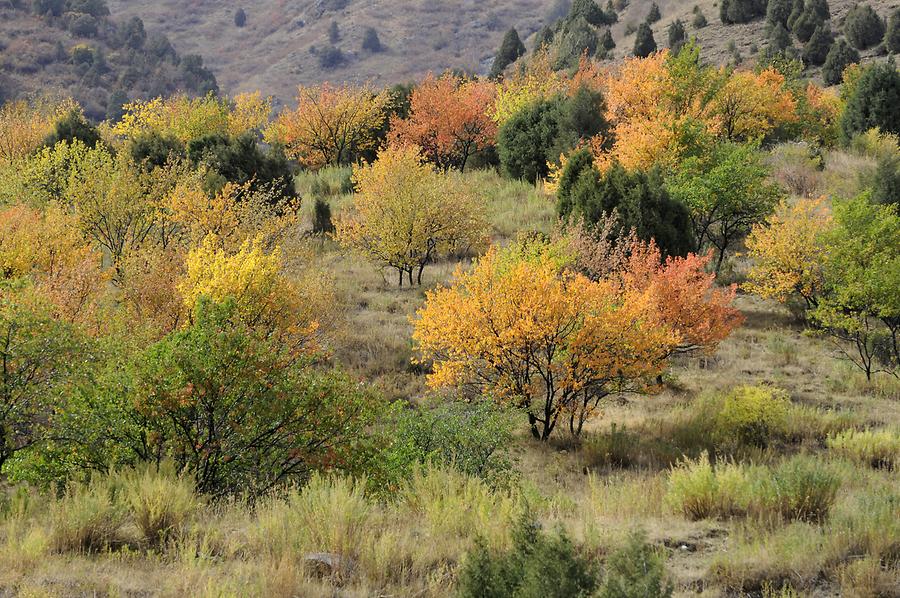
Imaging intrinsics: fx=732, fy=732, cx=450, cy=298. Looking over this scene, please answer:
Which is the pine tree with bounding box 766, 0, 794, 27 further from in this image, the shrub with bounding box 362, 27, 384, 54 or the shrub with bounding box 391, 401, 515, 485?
the shrub with bounding box 362, 27, 384, 54

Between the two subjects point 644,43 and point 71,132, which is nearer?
point 71,132

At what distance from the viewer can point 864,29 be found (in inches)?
2731

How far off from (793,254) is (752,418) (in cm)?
1186

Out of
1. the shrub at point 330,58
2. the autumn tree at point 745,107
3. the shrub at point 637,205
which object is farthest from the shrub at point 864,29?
the shrub at point 330,58

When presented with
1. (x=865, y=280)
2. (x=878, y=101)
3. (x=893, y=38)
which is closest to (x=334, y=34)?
(x=893, y=38)

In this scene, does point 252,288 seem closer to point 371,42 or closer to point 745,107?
point 745,107

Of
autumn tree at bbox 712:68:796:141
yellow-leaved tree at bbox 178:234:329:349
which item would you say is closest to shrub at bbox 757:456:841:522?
yellow-leaved tree at bbox 178:234:329:349

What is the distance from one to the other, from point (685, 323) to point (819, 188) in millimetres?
23494

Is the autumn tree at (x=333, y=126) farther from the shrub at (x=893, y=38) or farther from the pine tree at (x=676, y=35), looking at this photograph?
the shrub at (x=893, y=38)

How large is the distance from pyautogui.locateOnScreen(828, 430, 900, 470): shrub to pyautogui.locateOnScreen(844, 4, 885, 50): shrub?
66348 mm

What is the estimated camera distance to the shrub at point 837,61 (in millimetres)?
65750

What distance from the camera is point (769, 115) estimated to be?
51344 millimetres

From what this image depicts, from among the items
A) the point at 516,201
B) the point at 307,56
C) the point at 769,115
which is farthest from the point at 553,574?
the point at 307,56

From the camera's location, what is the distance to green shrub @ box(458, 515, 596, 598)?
5.93 metres
